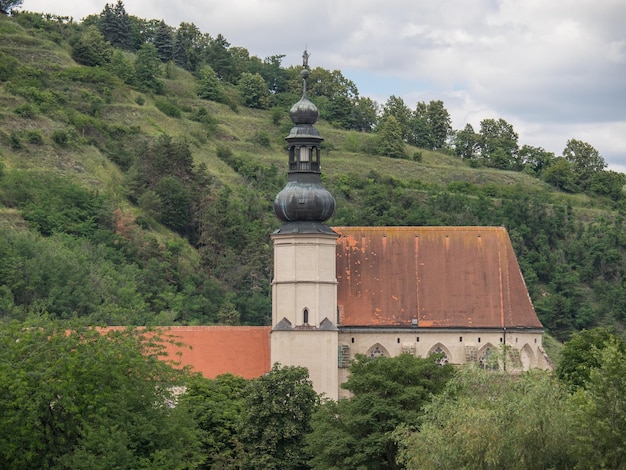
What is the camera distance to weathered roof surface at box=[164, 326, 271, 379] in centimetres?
6109

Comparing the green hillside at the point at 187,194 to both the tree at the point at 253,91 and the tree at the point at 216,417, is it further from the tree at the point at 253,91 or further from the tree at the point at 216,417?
the tree at the point at 216,417

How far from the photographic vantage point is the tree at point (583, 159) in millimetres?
133250

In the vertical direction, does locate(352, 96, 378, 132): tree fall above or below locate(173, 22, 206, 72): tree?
below

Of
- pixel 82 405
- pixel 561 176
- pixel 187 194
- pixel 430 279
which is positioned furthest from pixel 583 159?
pixel 82 405

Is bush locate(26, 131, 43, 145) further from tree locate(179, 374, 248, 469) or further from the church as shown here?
tree locate(179, 374, 248, 469)

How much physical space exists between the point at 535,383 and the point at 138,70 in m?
88.6

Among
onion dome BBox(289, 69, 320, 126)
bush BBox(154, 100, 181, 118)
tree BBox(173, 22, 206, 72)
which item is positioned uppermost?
tree BBox(173, 22, 206, 72)

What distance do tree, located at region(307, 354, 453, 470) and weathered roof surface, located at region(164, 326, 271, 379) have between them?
27.2ft

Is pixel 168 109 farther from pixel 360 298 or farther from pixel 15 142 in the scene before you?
pixel 360 298

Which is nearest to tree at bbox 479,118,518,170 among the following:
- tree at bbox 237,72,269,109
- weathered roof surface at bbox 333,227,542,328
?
tree at bbox 237,72,269,109

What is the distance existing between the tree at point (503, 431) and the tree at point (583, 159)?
295 feet

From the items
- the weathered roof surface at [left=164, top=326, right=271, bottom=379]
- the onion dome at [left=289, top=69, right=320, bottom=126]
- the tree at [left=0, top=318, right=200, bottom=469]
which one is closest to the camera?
the tree at [left=0, top=318, right=200, bottom=469]

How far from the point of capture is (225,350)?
6169 centimetres

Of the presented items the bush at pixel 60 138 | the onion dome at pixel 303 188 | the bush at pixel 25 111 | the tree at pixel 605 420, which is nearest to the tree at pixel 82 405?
the tree at pixel 605 420
